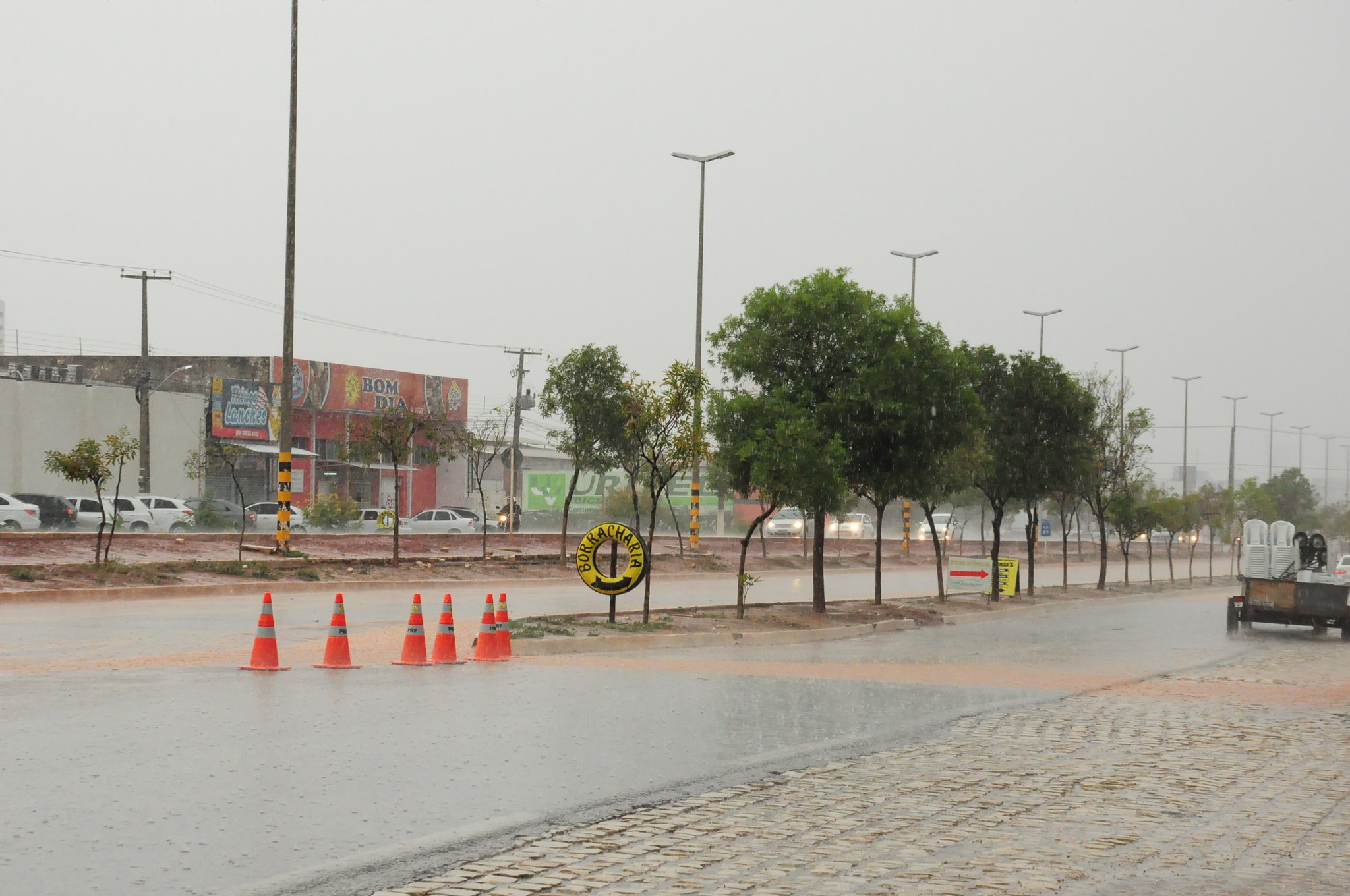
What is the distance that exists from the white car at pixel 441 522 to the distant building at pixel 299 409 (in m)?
5.11

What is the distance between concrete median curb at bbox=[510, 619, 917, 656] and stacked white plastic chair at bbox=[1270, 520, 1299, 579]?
8181 millimetres

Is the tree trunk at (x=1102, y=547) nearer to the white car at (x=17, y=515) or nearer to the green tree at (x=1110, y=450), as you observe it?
the green tree at (x=1110, y=450)

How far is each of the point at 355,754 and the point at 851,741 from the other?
393 cm

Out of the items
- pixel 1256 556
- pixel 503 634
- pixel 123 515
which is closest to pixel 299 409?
pixel 123 515

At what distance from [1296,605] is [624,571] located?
14.4m

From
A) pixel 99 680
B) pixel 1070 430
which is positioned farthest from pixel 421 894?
pixel 1070 430

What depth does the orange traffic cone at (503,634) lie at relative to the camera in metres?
15.9

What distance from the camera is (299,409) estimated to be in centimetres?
6259

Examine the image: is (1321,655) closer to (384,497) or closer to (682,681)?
(682,681)

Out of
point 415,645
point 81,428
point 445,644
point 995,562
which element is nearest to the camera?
point 415,645

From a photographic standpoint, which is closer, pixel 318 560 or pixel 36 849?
pixel 36 849

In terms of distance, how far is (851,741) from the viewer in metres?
10.6

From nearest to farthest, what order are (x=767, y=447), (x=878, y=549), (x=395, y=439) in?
(x=767, y=447), (x=878, y=549), (x=395, y=439)

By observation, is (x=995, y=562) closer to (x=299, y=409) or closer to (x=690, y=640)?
(x=690, y=640)
